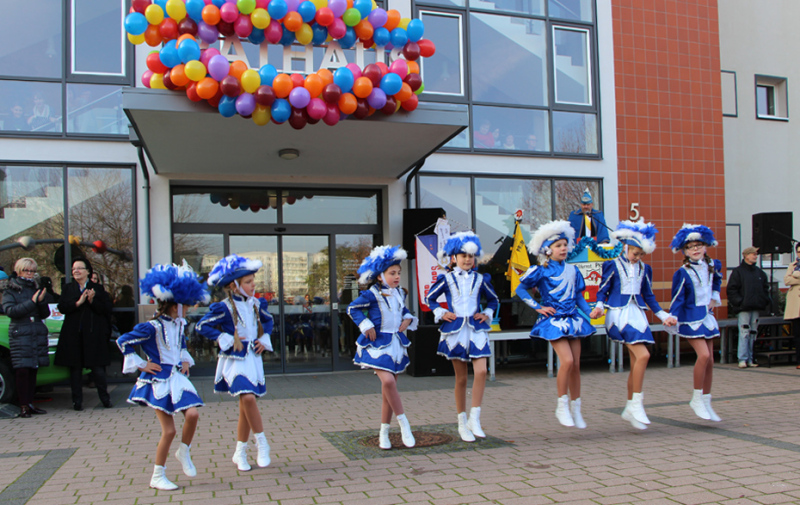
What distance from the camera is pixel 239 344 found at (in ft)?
16.0

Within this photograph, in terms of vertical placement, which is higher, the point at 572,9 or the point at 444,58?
the point at 572,9

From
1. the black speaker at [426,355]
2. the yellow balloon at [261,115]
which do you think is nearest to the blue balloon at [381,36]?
the yellow balloon at [261,115]

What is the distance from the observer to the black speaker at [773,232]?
39.7 ft

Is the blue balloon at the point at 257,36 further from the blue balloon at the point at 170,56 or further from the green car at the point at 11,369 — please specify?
the green car at the point at 11,369

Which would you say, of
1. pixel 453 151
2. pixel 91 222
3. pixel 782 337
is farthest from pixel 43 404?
A: pixel 782 337

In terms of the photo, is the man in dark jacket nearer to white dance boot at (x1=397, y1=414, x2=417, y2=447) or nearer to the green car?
white dance boot at (x1=397, y1=414, x2=417, y2=447)

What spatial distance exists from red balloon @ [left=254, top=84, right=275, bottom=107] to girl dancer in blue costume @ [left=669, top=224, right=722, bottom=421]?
4.70 metres

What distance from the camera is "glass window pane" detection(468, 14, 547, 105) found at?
38.9 ft

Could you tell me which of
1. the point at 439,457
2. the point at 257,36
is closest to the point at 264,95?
the point at 257,36

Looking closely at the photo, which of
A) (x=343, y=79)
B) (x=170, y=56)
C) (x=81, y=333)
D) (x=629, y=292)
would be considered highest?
(x=170, y=56)

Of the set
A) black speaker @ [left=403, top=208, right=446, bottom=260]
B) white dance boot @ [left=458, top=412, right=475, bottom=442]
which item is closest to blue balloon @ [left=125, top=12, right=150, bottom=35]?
black speaker @ [left=403, top=208, right=446, bottom=260]

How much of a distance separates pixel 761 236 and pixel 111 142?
11.6 m

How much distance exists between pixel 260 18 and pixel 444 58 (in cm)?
474

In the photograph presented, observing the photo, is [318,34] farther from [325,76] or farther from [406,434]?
[406,434]
